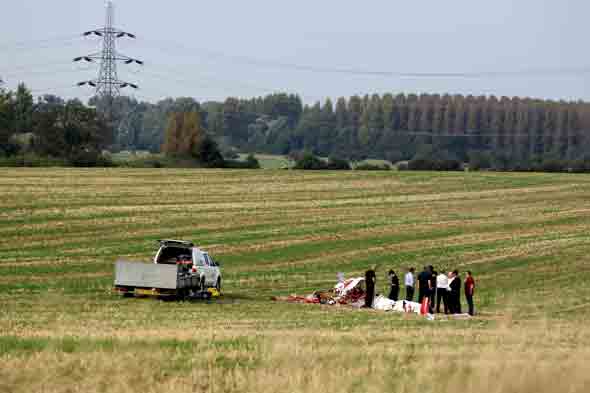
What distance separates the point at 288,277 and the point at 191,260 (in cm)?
548

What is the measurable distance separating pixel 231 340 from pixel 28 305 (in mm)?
11944

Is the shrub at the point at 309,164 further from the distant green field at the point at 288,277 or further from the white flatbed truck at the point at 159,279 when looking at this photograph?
the white flatbed truck at the point at 159,279

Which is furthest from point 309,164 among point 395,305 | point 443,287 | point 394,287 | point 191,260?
point 443,287

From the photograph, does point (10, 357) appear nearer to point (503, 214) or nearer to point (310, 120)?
point (503, 214)

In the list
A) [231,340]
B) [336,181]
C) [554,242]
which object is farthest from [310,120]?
[231,340]

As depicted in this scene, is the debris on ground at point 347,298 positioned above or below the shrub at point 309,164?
below

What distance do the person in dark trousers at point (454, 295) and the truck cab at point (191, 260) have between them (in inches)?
309

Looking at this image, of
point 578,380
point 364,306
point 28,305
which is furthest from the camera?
point 364,306

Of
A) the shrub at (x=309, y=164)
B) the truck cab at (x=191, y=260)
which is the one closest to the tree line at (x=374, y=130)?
the shrub at (x=309, y=164)

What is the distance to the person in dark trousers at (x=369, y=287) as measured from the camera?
31703 mm

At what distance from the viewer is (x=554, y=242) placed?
4722 cm

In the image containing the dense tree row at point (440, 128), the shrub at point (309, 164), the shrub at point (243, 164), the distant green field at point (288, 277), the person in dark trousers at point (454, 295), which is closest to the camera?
the distant green field at point (288, 277)

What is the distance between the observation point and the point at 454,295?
30.6 m

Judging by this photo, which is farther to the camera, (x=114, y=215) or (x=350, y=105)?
(x=350, y=105)
